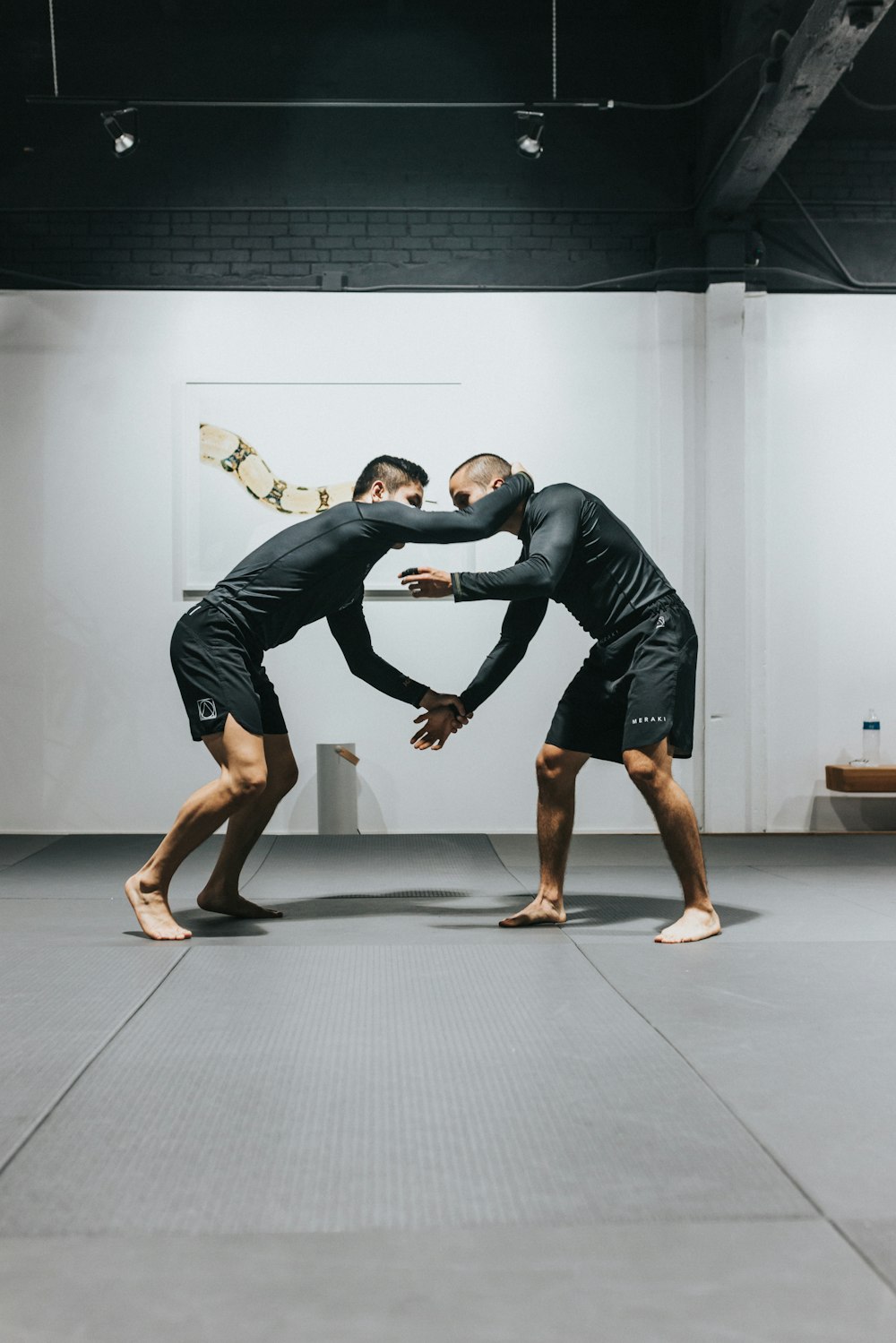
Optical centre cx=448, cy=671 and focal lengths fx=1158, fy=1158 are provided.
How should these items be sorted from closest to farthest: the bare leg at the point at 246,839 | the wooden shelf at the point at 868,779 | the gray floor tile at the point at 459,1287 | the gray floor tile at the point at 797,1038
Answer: the gray floor tile at the point at 459,1287, the gray floor tile at the point at 797,1038, the bare leg at the point at 246,839, the wooden shelf at the point at 868,779

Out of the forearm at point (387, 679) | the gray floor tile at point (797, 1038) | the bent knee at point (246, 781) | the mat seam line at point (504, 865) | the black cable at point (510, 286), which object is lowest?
the mat seam line at point (504, 865)

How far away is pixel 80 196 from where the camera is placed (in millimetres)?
6086

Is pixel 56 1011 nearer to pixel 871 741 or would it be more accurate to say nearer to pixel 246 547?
pixel 246 547

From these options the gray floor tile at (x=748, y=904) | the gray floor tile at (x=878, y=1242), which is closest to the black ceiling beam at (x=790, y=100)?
the gray floor tile at (x=748, y=904)

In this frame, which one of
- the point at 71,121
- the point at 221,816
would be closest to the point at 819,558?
the point at 221,816

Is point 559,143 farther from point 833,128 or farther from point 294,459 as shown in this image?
point 294,459

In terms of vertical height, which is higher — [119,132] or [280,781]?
[119,132]

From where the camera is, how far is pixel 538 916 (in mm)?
3424

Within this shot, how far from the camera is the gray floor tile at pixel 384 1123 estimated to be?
1476 mm

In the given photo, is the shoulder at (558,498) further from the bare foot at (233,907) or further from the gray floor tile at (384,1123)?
the bare foot at (233,907)

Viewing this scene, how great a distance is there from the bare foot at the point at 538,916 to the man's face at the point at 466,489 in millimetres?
1218

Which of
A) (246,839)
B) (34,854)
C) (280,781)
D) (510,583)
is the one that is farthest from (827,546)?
(34,854)

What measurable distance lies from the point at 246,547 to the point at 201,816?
120 inches

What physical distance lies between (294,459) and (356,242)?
3.96ft
